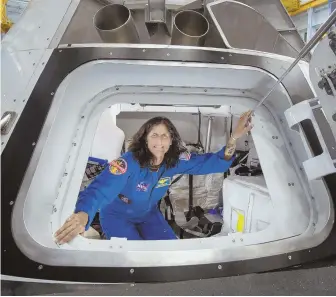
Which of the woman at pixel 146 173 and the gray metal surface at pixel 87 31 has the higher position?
the gray metal surface at pixel 87 31

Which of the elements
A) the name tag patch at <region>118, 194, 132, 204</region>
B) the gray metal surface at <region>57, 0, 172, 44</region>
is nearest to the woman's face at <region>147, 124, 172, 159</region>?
the name tag patch at <region>118, 194, 132, 204</region>

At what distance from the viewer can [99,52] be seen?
83.9 inches

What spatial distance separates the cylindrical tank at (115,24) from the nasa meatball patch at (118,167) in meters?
0.82

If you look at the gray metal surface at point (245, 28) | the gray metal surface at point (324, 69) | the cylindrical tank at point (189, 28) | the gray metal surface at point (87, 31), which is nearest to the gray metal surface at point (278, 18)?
the gray metal surface at point (245, 28)

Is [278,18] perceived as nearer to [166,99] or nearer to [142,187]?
[166,99]

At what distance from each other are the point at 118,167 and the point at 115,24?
3.28 ft

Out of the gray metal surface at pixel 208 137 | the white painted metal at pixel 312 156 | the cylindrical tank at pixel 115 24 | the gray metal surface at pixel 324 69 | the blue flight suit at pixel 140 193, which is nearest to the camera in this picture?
the gray metal surface at pixel 324 69

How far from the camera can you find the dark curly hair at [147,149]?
2465 millimetres

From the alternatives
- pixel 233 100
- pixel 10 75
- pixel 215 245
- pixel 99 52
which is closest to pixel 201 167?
pixel 233 100

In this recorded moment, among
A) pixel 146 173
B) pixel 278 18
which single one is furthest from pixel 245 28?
pixel 146 173

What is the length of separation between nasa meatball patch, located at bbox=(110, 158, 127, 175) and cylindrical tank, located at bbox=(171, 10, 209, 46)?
90 centimetres

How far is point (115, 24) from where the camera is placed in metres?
2.32

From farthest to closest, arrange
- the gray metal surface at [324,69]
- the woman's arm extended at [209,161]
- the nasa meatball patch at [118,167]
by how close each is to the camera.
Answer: the woman's arm extended at [209,161]
the nasa meatball patch at [118,167]
the gray metal surface at [324,69]

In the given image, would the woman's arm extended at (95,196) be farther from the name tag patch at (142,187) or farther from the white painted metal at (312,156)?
the white painted metal at (312,156)
